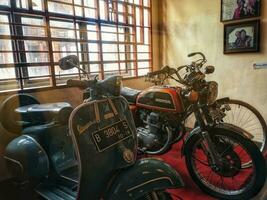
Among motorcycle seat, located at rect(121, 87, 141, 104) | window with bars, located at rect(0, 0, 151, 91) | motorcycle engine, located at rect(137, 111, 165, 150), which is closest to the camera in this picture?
window with bars, located at rect(0, 0, 151, 91)

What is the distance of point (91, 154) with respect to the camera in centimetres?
125

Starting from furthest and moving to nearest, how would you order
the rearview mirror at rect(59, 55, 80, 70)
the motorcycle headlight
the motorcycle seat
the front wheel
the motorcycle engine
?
the motorcycle seat < the motorcycle engine < the motorcycle headlight < the front wheel < the rearview mirror at rect(59, 55, 80, 70)

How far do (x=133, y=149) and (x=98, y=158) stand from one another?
0.77ft

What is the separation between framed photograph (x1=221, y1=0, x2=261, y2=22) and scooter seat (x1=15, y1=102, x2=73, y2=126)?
2.42 m

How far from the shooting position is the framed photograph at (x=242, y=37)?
2.80 metres

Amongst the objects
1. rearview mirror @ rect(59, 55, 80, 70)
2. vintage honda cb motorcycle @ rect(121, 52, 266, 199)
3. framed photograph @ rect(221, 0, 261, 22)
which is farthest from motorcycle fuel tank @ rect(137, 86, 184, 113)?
framed photograph @ rect(221, 0, 261, 22)

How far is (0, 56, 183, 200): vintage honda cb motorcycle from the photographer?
1243 millimetres

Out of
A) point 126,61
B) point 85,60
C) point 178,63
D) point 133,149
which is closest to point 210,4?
point 178,63

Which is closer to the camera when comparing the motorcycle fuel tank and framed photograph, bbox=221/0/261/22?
the motorcycle fuel tank

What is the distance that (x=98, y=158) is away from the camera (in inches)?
49.6

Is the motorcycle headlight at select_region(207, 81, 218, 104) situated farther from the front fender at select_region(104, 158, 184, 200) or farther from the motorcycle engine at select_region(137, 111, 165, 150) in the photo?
the front fender at select_region(104, 158, 184, 200)

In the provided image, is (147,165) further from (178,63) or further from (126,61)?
(178,63)

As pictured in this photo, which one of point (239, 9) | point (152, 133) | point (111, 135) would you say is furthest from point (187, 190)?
point (239, 9)

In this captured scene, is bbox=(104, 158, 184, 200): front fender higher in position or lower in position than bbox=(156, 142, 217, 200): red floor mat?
higher
